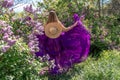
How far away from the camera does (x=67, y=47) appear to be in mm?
6496

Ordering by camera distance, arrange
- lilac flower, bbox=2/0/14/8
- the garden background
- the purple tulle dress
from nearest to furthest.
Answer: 1. the garden background
2. lilac flower, bbox=2/0/14/8
3. the purple tulle dress

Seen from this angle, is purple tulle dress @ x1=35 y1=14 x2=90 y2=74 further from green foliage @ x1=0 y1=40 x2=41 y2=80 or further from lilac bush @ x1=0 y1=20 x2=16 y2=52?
lilac bush @ x1=0 y1=20 x2=16 y2=52

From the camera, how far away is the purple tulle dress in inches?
248

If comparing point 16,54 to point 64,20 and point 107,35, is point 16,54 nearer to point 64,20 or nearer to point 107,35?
point 64,20

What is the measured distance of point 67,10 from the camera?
8469mm

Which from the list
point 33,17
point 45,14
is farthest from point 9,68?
point 45,14

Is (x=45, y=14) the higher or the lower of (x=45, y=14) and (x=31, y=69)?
the higher

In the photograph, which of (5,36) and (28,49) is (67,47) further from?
(5,36)

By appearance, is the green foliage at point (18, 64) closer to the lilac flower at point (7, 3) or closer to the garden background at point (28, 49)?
the garden background at point (28, 49)

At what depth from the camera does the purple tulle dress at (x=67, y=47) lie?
20.6ft

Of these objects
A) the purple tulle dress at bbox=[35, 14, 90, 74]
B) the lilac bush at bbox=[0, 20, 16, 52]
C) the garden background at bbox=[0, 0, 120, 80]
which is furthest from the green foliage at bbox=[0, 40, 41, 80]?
the purple tulle dress at bbox=[35, 14, 90, 74]

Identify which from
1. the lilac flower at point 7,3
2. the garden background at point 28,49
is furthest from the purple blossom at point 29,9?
Result: the lilac flower at point 7,3

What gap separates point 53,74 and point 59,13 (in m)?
2.31

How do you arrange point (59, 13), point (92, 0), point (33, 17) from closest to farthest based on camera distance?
point (33, 17) → point (59, 13) → point (92, 0)
